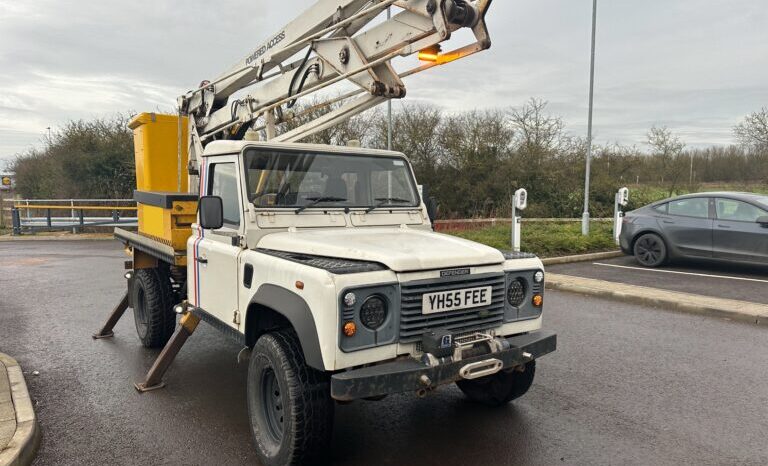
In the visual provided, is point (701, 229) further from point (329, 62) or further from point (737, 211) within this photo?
point (329, 62)

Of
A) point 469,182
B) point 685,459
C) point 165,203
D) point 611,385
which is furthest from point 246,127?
point 469,182

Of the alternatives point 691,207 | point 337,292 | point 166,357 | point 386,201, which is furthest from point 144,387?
point 691,207

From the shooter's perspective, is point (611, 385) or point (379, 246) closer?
point (379, 246)

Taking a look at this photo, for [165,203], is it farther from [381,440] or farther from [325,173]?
[381,440]

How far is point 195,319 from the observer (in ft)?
15.8

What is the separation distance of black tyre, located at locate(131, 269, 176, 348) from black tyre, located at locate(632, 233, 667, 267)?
8.52 metres

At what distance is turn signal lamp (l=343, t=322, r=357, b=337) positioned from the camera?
2971 mm

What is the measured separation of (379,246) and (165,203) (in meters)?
2.68

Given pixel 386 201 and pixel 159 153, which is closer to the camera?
pixel 386 201

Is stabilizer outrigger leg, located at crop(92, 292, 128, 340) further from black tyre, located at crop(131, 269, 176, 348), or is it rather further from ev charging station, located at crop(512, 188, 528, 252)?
ev charging station, located at crop(512, 188, 528, 252)

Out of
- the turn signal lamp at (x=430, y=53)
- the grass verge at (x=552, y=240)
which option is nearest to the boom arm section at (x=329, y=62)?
the turn signal lamp at (x=430, y=53)

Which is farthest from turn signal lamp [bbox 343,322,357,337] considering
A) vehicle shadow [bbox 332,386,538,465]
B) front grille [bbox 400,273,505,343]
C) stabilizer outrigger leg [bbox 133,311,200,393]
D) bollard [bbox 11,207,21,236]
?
bollard [bbox 11,207,21,236]

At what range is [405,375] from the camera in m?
2.99

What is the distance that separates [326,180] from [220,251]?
102cm
